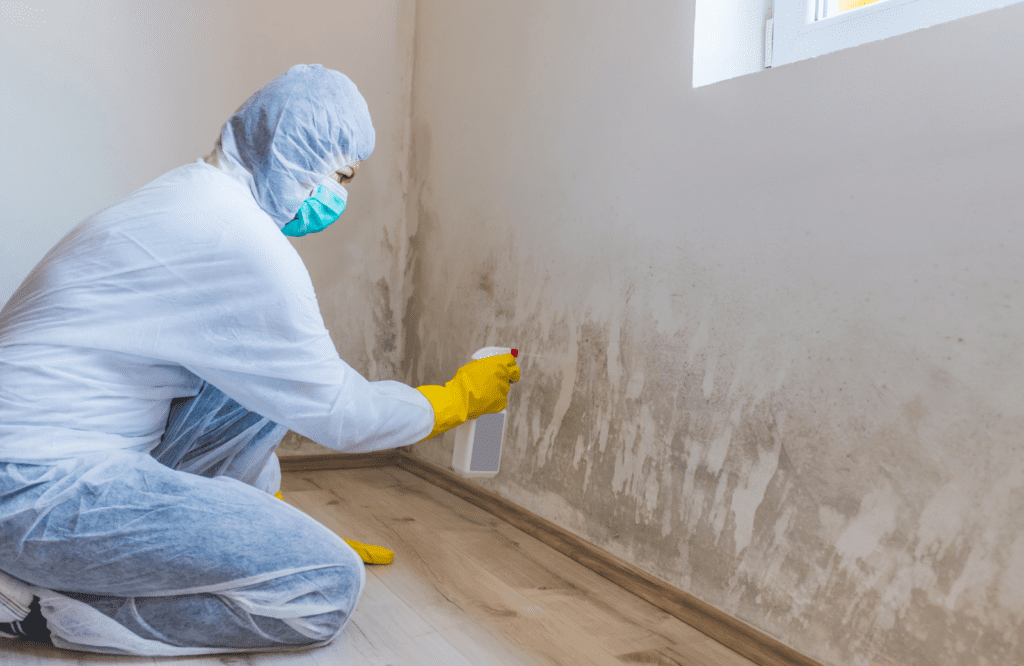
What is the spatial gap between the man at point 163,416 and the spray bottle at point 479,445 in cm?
29

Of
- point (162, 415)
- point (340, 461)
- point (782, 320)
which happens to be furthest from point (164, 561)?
point (340, 461)

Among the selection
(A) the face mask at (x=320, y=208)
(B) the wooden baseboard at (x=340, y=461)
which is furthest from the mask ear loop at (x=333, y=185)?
(B) the wooden baseboard at (x=340, y=461)

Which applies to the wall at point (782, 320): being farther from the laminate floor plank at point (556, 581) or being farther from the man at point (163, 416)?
the man at point (163, 416)

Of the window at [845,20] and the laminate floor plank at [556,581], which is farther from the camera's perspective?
the laminate floor plank at [556,581]

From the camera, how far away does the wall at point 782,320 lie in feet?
3.42

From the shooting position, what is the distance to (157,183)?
4.09 feet

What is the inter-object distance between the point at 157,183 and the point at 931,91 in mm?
1263

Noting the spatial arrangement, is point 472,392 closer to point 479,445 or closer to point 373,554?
point 479,445

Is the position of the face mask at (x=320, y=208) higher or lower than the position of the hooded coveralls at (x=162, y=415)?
higher

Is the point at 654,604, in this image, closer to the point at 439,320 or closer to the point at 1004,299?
the point at 1004,299

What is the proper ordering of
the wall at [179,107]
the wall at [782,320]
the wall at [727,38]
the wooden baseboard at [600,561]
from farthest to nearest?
the wall at [179,107], the wall at [727,38], the wooden baseboard at [600,561], the wall at [782,320]

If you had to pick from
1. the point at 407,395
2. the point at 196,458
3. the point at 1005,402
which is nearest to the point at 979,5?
the point at 1005,402

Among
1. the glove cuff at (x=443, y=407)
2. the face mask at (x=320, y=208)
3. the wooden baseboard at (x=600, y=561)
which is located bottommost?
the wooden baseboard at (x=600, y=561)

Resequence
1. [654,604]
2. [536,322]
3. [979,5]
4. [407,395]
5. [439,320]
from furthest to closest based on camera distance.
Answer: [439,320] → [536,322] → [654,604] → [407,395] → [979,5]
